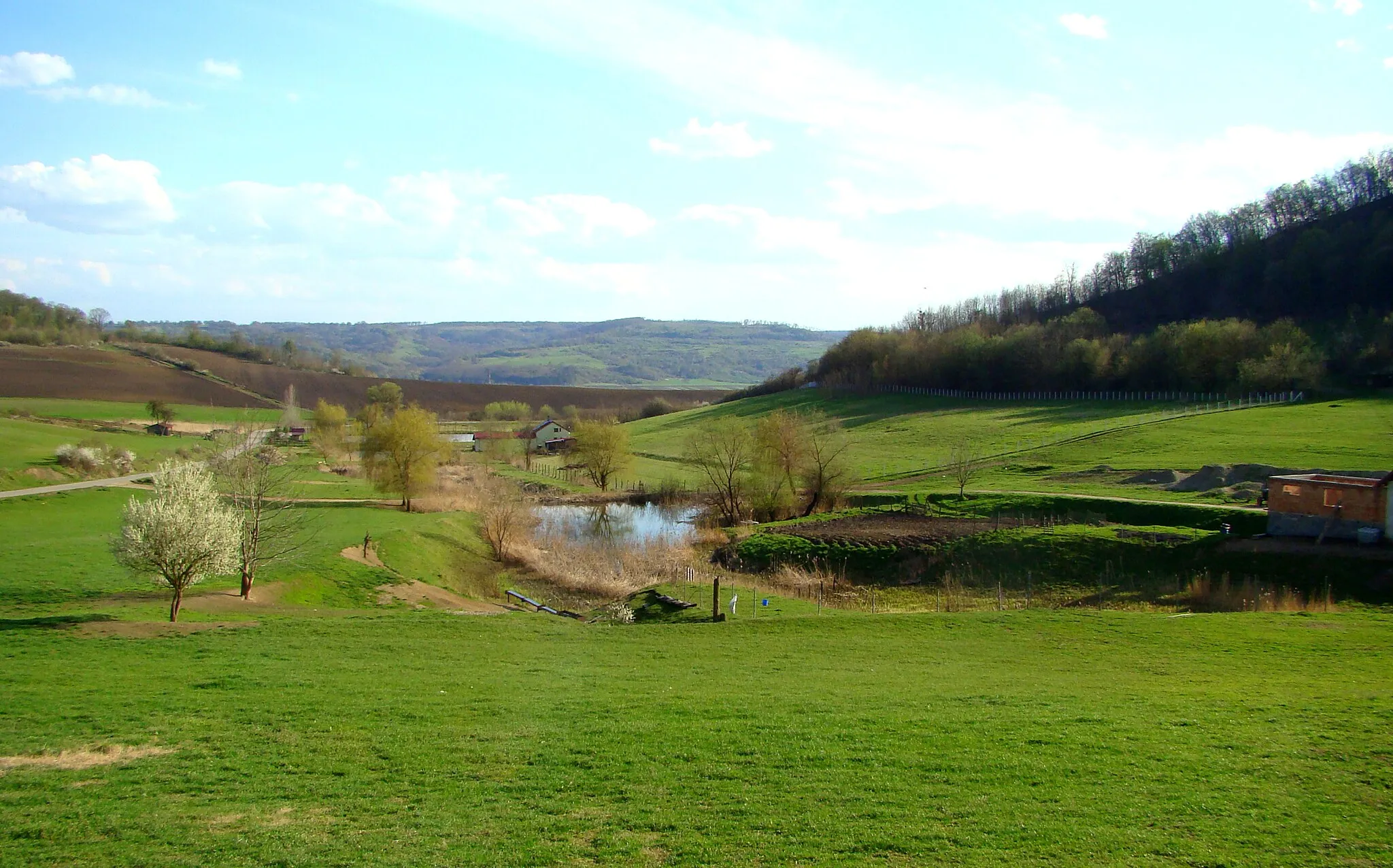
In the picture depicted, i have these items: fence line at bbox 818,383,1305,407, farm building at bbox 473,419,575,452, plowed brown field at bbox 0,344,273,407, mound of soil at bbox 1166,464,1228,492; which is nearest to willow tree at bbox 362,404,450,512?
farm building at bbox 473,419,575,452

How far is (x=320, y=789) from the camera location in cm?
1194

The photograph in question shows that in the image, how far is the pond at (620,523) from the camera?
171 ft

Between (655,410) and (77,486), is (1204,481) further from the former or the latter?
(655,410)

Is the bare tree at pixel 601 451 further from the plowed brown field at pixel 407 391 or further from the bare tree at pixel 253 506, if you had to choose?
the plowed brown field at pixel 407 391

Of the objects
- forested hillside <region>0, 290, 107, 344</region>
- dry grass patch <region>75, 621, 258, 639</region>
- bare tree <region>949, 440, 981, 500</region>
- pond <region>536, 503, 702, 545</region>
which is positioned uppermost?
forested hillside <region>0, 290, 107, 344</region>

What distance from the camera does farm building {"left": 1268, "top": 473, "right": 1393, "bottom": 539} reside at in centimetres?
3359

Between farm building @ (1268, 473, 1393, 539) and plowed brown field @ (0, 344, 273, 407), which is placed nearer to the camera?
farm building @ (1268, 473, 1393, 539)

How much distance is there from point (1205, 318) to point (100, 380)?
140 m

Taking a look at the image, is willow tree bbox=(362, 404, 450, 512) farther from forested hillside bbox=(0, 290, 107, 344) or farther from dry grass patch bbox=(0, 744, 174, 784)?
forested hillside bbox=(0, 290, 107, 344)

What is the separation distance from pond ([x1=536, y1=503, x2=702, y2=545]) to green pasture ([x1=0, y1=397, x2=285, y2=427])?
38126 mm

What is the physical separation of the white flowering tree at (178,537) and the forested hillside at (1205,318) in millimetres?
87341

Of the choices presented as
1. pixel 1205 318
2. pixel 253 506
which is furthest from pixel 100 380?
pixel 1205 318

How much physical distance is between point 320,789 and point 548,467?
79.6m

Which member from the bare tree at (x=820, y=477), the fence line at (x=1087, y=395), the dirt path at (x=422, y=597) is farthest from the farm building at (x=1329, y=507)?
the fence line at (x=1087, y=395)
